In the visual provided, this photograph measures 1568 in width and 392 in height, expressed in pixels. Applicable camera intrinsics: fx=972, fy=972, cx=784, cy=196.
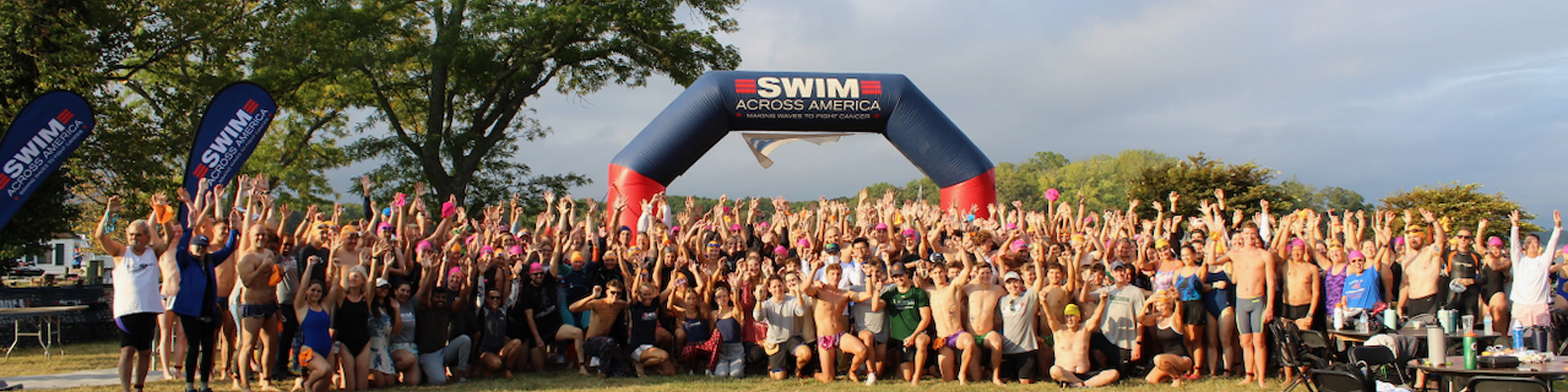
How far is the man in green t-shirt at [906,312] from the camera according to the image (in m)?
7.80

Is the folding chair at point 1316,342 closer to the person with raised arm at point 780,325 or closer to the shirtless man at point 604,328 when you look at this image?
the person with raised arm at point 780,325

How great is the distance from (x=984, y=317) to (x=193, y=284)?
568 cm

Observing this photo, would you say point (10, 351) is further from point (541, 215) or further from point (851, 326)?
point (851, 326)

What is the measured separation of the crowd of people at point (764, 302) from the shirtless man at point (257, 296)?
14 millimetres

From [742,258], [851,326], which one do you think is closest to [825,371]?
[851,326]

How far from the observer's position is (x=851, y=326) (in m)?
8.08

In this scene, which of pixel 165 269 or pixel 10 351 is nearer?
pixel 165 269

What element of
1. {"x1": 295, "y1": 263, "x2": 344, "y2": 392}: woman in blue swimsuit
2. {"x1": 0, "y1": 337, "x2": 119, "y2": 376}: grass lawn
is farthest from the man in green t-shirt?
{"x1": 0, "y1": 337, "x2": 119, "y2": 376}: grass lawn

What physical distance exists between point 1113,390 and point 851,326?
6.90ft

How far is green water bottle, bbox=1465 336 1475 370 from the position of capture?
17.4ft

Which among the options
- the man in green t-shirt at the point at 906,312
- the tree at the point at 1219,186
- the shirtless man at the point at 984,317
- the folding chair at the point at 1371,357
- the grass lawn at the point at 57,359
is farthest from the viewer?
the tree at the point at 1219,186

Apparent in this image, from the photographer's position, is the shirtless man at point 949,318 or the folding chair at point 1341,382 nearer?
the folding chair at point 1341,382

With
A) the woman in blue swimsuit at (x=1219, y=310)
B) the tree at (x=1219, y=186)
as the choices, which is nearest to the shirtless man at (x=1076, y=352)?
the woman in blue swimsuit at (x=1219, y=310)

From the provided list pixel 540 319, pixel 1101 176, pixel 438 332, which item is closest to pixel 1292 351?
pixel 540 319
